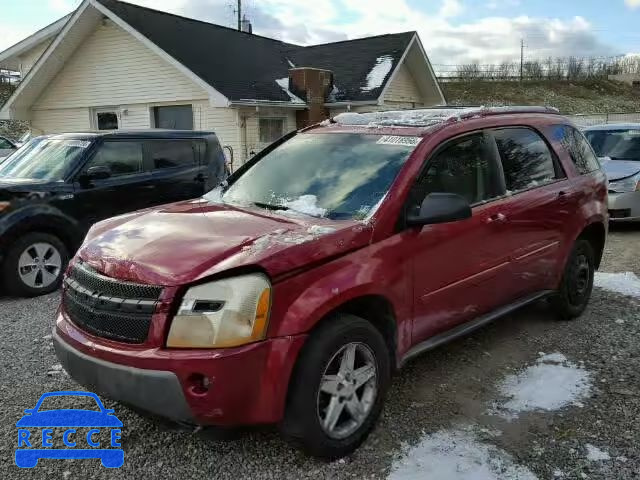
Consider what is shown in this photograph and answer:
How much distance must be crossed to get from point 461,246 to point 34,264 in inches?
186

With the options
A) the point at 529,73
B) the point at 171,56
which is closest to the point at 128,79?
the point at 171,56

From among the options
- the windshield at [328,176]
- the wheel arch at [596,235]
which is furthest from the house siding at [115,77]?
the wheel arch at [596,235]

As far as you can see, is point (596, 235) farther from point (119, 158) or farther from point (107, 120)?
point (107, 120)

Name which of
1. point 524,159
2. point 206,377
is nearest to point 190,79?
point 524,159

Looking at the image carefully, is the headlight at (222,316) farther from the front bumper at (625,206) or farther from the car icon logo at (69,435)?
the front bumper at (625,206)

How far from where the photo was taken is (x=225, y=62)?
53.3 ft

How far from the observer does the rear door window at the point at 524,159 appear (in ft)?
13.9

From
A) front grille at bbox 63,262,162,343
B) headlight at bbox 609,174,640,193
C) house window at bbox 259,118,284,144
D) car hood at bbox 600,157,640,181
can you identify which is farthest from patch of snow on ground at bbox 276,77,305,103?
front grille at bbox 63,262,162,343

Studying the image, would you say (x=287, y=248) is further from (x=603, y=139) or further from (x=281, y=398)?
(x=603, y=139)

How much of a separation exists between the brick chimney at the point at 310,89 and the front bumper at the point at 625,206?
352 inches

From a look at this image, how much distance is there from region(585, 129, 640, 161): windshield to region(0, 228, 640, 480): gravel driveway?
20.8 ft

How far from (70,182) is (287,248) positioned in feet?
15.0

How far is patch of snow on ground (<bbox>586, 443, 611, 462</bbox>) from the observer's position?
3.04 m

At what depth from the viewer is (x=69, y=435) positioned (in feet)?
10.7
